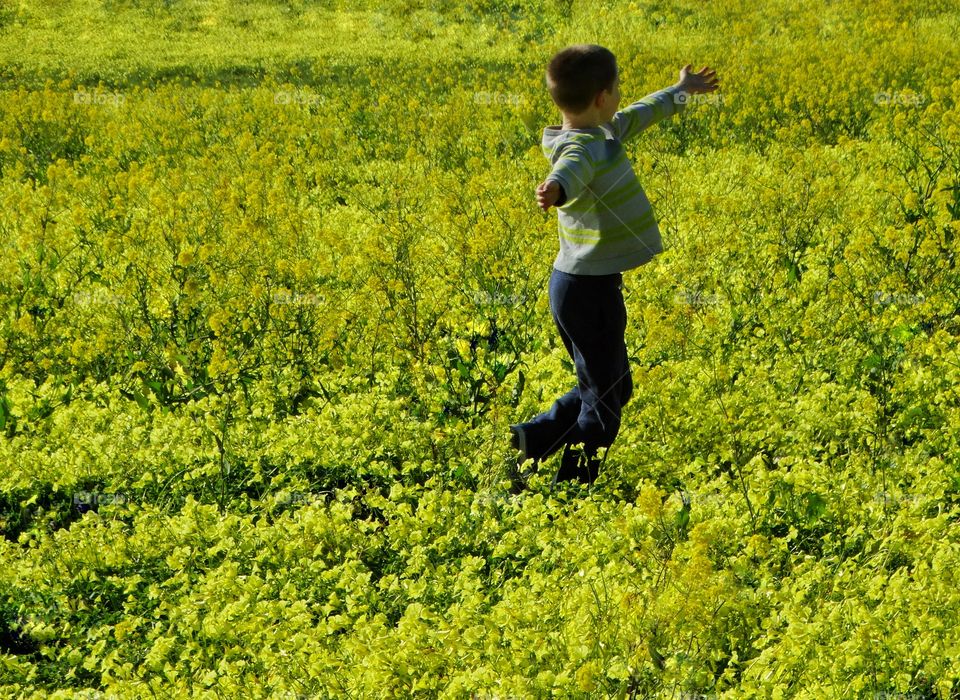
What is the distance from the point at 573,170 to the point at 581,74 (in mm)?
353

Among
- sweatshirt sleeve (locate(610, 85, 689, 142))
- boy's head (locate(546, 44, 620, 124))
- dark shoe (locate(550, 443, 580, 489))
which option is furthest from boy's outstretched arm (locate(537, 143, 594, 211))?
dark shoe (locate(550, 443, 580, 489))

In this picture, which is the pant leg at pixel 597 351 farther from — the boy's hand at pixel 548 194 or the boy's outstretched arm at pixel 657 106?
the boy's outstretched arm at pixel 657 106

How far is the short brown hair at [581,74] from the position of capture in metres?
3.49

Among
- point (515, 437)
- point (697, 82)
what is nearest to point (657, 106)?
point (697, 82)

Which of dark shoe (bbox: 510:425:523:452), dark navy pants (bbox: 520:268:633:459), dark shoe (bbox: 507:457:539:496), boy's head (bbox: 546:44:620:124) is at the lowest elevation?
dark shoe (bbox: 507:457:539:496)

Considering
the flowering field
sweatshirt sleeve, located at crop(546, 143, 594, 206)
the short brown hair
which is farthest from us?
the short brown hair

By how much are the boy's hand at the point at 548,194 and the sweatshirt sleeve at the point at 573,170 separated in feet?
0.08

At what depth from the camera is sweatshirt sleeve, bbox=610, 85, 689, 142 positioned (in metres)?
3.94

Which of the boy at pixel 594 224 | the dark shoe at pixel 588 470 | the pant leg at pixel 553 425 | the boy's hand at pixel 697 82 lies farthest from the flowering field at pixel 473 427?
the boy's hand at pixel 697 82

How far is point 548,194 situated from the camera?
10.8 ft

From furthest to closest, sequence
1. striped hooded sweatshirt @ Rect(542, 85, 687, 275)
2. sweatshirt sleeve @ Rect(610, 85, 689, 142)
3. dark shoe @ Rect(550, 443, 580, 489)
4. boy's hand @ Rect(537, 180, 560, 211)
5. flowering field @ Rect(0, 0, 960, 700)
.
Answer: dark shoe @ Rect(550, 443, 580, 489) → sweatshirt sleeve @ Rect(610, 85, 689, 142) → striped hooded sweatshirt @ Rect(542, 85, 687, 275) → boy's hand @ Rect(537, 180, 560, 211) → flowering field @ Rect(0, 0, 960, 700)

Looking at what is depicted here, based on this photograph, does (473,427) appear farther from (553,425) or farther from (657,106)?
(657,106)

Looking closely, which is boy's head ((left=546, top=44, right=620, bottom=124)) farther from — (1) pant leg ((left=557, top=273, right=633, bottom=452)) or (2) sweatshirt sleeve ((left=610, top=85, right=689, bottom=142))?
(1) pant leg ((left=557, top=273, right=633, bottom=452))

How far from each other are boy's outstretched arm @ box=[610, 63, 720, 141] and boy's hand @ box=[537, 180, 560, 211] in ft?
2.15
